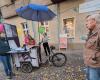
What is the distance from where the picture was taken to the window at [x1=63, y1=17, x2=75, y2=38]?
1205cm

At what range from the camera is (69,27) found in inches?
485

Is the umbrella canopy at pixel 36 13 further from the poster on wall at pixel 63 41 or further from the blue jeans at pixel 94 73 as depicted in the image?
the poster on wall at pixel 63 41

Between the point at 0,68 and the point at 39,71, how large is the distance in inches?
74.3

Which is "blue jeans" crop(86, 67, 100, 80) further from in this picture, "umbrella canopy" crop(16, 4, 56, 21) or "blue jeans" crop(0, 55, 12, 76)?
"umbrella canopy" crop(16, 4, 56, 21)

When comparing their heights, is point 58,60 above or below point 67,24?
below

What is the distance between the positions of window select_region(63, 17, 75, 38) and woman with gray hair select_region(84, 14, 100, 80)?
8.49 meters

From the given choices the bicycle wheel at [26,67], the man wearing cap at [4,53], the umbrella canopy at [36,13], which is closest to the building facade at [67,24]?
the umbrella canopy at [36,13]

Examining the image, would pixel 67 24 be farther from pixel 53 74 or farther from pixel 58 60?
pixel 53 74

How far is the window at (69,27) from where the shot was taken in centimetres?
1205

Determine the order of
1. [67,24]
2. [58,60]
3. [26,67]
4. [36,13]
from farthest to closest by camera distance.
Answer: [67,24]
[58,60]
[36,13]
[26,67]

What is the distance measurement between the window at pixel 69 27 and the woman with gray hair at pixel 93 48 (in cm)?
849

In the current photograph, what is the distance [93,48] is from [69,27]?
29.6 ft

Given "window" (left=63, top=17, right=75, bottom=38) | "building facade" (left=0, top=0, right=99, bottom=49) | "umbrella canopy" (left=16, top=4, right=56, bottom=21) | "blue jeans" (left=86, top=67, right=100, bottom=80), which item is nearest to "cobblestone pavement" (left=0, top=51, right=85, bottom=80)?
"umbrella canopy" (left=16, top=4, right=56, bottom=21)

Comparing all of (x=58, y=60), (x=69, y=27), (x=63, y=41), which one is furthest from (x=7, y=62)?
(x=69, y=27)
